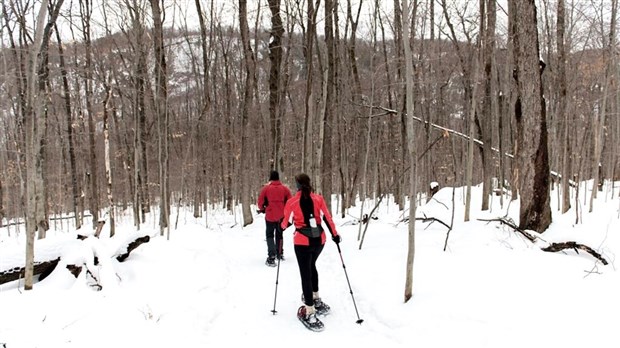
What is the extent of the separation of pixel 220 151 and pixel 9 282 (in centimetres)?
1950

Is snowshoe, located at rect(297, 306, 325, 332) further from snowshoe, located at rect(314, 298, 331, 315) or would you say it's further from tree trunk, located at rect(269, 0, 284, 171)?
tree trunk, located at rect(269, 0, 284, 171)

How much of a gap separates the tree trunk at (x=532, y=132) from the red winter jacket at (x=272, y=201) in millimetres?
4442

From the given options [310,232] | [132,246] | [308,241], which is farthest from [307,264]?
[132,246]

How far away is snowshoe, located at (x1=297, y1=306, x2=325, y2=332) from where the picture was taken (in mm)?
4508

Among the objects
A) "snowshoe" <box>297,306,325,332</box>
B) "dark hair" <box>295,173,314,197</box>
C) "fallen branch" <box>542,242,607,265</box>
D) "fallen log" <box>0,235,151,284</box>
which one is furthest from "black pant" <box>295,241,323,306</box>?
"fallen branch" <box>542,242,607,265</box>

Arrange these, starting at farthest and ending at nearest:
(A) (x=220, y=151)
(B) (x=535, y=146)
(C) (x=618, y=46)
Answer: (A) (x=220, y=151), (C) (x=618, y=46), (B) (x=535, y=146)

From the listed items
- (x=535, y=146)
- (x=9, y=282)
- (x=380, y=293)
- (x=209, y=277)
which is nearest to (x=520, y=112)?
(x=535, y=146)

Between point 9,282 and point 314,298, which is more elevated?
point 9,282

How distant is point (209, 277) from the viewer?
6.18 metres

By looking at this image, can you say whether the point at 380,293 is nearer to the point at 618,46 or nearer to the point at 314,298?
the point at 314,298

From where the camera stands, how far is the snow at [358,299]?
3.76m


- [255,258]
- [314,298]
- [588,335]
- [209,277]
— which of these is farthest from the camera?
[255,258]

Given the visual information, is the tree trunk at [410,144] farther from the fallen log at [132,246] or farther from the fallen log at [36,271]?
the fallen log at [36,271]

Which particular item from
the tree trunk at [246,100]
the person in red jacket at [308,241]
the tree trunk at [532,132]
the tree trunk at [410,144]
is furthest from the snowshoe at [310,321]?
the tree trunk at [246,100]
